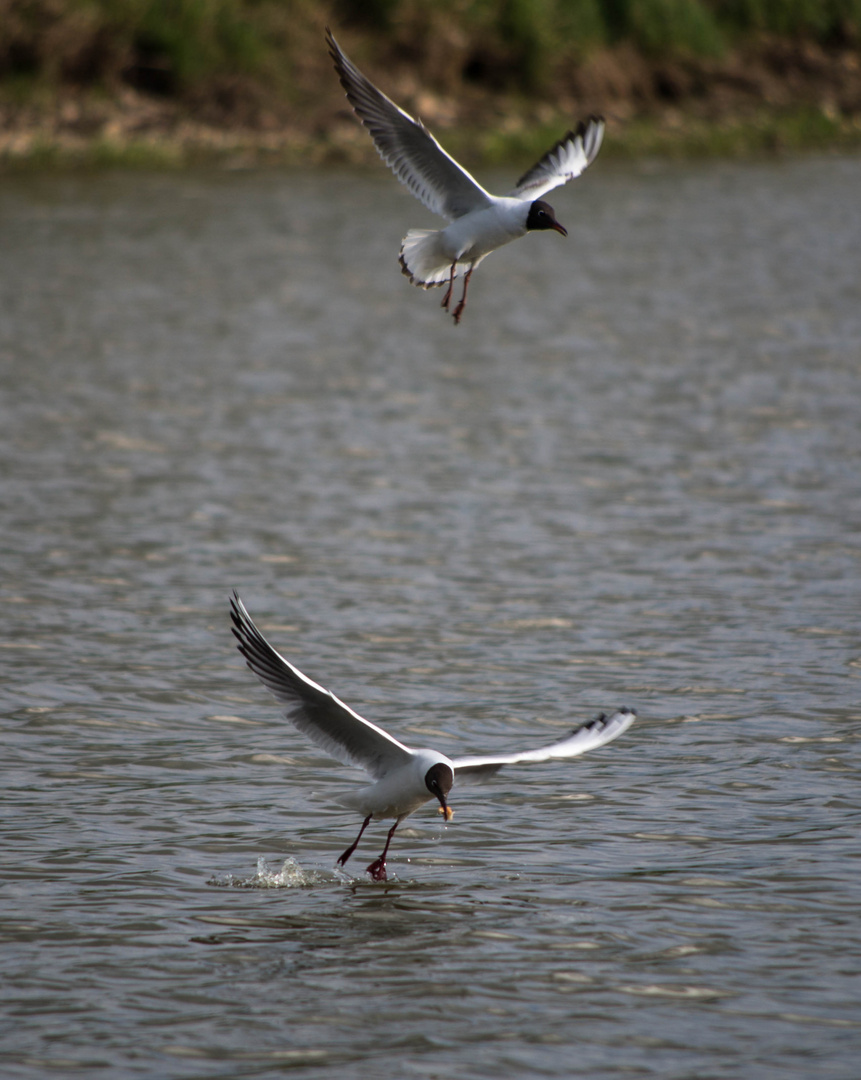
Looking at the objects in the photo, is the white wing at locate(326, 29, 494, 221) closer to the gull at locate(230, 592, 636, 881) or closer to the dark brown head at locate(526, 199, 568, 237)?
the dark brown head at locate(526, 199, 568, 237)

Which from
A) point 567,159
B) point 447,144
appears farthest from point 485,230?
point 447,144

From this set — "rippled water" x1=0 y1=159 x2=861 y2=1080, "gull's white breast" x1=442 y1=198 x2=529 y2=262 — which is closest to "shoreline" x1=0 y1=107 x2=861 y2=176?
"rippled water" x1=0 y1=159 x2=861 y2=1080

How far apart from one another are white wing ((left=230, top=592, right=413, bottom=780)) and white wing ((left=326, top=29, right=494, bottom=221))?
8.38 ft

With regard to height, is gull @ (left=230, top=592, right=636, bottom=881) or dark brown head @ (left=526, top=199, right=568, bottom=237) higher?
dark brown head @ (left=526, top=199, right=568, bottom=237)

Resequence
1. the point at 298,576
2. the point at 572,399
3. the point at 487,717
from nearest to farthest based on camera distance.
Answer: the point at 487,717 < the point at 298,576 < the point at 572,399

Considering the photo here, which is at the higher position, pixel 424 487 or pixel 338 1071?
pixel 424 487

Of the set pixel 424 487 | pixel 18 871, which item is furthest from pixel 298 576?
pixel 18 871

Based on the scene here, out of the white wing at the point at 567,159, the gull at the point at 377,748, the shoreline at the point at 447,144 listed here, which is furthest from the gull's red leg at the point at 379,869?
the shoreline at the point at 447,144

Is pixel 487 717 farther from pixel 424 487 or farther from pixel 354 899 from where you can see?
pixel 424 487

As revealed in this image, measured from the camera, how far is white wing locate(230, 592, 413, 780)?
7.09 metres

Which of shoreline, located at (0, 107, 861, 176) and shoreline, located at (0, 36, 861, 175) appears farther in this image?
shoreline, located at (0, 36, 861, 175)

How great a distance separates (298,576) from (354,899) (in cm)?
515

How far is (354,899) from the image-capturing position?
7.20 m

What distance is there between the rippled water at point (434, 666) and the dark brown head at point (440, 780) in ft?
1.69
